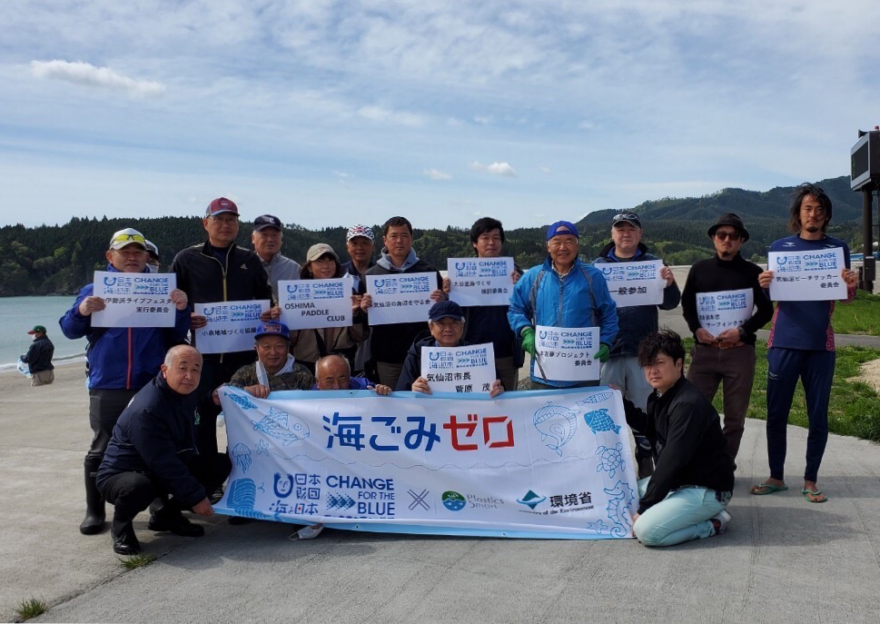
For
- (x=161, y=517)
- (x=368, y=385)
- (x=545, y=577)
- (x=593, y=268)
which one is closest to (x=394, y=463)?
(x=368, y=385)

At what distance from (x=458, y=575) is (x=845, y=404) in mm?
7384

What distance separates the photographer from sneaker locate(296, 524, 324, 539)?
15.3ft

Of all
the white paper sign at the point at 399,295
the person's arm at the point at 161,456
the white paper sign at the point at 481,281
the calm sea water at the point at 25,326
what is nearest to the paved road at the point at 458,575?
the person's arm at the point at 161,456

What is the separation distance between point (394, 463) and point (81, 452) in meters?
4.36

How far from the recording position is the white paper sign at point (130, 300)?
5.01m

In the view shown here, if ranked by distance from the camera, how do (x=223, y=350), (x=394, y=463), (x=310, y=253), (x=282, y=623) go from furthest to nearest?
(x=310, y=253)
(x=223, y=350)
(x=394, y=463)
(x=282, y=623)

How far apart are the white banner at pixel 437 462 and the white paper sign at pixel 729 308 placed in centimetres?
122

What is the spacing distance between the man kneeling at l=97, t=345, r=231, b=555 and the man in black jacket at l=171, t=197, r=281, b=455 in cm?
89

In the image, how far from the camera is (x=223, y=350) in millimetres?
5590

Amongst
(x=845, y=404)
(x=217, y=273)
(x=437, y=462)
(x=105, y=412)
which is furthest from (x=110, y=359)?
(x=845, y=404)

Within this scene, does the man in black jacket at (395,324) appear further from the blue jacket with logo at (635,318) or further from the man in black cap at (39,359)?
the man in black cap at (39,359)

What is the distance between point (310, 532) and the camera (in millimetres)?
4672

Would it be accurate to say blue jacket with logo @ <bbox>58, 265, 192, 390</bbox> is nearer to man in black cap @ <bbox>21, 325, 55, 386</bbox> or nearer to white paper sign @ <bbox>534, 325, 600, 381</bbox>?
white paper sign @ <bbox>534, 325, 600, 381</bbox>

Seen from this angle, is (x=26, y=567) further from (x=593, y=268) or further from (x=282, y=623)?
(x=593, y=268)
